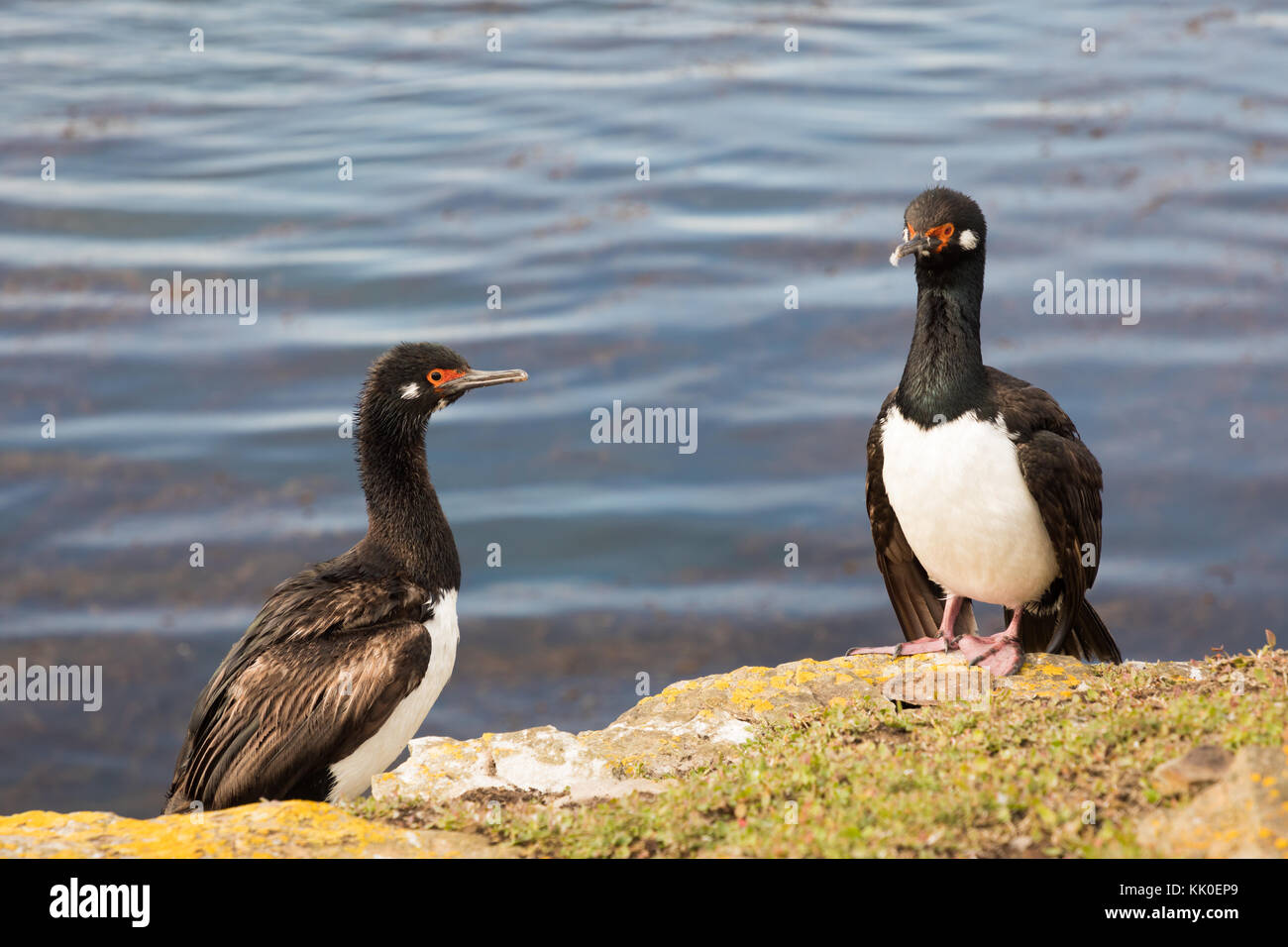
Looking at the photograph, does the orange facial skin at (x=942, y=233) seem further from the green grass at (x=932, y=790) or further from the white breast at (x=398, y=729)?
the white breast at (x=398, y=729)

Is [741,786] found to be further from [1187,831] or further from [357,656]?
[357,656]

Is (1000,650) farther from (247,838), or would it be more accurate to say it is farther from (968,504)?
(247,838)

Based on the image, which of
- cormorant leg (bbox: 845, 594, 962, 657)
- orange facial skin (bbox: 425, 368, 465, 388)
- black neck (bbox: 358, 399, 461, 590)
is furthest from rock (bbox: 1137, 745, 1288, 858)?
orange facial skin (bbox: 425, 368, 465, 388)

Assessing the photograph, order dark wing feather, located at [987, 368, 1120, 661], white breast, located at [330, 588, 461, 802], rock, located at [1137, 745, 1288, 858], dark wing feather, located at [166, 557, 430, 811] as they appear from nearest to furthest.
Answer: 1. rock, located at [1137, 745, 1288, 858]
2. dark wing feather, located at [166, 557, 430, 811]
3. white breast, located at [330, 588, 461, 802]
4. dark wing feather, located at [987, 368, 1120, 661]

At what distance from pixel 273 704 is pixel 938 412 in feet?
12.6

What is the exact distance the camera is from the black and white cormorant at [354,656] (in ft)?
19.2

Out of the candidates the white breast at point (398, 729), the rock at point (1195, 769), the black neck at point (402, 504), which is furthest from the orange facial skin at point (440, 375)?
the rock at point (1195, 769)

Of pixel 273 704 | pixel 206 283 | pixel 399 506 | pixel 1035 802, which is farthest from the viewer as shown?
pixel 206 283

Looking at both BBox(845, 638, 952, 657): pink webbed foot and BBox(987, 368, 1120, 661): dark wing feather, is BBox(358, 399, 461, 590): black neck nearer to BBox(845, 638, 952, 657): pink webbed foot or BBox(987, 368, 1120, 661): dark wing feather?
BBox(845, 638, 952, 657): pink webbed foot

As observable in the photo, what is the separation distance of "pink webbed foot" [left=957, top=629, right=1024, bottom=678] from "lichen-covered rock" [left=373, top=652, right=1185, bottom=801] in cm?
8

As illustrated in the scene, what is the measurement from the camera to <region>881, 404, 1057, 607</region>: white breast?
267 inches

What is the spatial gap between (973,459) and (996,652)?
1244 mm

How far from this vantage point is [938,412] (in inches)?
269
